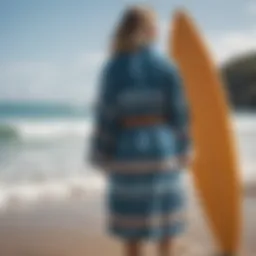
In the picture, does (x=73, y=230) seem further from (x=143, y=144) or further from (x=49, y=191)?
(x=143, y=144)

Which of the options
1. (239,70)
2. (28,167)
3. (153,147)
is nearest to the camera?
(153,147)

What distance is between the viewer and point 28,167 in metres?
3.23

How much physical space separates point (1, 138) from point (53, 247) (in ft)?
5.84

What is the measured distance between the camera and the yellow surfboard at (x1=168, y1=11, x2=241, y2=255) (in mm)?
1844

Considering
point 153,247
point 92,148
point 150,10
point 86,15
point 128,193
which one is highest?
point 86,15

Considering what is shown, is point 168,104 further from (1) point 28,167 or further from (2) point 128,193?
(1) point 28,167

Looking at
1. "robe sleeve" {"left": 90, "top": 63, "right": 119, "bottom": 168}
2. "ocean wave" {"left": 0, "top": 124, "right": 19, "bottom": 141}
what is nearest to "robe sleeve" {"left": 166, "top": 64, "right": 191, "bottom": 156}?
"robe sleeve" {"left": 90, "top": 63, "right": 119, "bottom": 168}

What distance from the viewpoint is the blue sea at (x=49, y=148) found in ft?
9.59

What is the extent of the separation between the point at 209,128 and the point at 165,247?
37 centimetres

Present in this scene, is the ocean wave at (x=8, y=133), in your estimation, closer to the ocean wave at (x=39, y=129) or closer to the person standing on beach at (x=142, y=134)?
the ocean wave at (x=39, y=129)

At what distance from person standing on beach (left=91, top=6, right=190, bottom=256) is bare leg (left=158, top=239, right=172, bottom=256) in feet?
0.11

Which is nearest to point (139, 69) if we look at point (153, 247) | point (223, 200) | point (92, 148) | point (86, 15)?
point (92, 148)

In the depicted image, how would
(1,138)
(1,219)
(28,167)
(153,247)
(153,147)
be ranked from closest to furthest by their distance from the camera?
(153,147), (153,247), (1,219), (28,167), (1,138)

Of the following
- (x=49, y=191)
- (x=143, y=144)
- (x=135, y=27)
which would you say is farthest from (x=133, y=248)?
(x=49, y=191)
